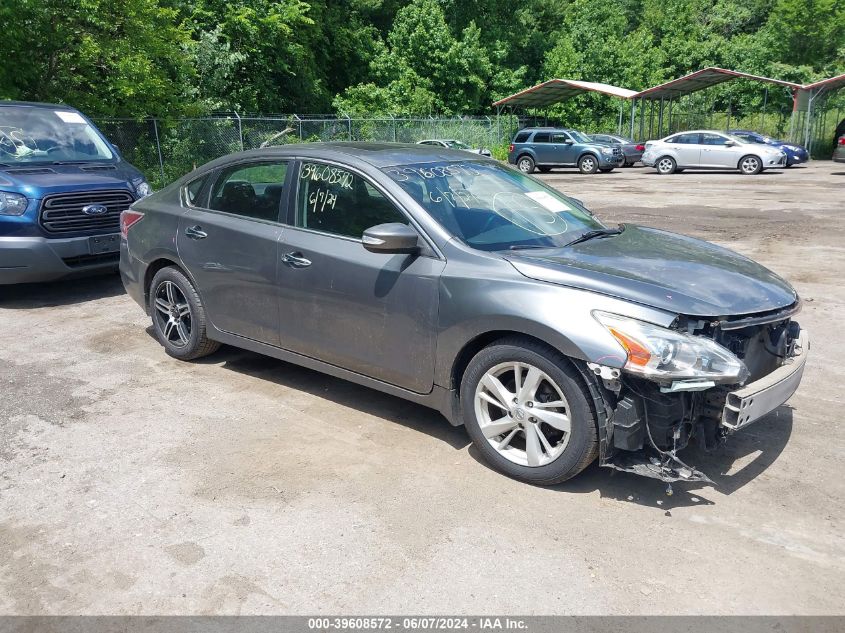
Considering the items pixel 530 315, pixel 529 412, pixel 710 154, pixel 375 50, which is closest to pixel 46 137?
pixel 530 315

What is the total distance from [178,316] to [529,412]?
10.5ft

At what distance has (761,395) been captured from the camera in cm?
359

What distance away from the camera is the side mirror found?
13.5 feet

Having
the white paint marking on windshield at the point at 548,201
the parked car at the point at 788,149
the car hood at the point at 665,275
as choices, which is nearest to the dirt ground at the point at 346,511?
the car hood at the point at 665,275

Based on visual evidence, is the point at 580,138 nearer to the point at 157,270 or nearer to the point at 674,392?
the point at 157,270

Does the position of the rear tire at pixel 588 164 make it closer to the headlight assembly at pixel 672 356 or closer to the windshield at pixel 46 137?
the windshield at pixel 46 137

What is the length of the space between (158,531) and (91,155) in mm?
6722

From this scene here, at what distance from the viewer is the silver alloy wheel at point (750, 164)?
87.0 ft

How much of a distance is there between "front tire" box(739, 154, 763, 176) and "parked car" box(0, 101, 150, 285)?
77.2ft

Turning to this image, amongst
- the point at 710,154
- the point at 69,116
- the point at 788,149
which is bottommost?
the point at 710,154

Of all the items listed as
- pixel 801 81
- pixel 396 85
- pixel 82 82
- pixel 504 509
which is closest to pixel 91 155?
pixel 504 509

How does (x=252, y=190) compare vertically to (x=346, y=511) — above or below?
above

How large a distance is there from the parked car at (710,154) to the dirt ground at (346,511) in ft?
76.4

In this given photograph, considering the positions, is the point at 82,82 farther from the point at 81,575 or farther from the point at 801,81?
the point at 801,81
